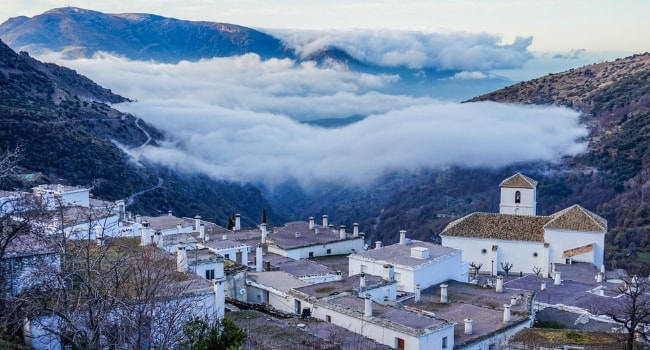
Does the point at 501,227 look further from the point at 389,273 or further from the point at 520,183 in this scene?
the point at 389,273

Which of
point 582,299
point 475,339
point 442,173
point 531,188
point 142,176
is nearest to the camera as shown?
point 475,339

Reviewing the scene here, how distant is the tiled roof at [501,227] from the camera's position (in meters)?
41.0

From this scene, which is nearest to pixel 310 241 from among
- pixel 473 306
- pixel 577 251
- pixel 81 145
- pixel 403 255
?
pixel 403 255

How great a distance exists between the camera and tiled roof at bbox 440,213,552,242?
1613 inches

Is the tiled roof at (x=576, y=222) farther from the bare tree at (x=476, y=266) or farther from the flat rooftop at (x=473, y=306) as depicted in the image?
the flat rooftop at (x=473, y=306)

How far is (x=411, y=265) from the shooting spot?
29.5 m

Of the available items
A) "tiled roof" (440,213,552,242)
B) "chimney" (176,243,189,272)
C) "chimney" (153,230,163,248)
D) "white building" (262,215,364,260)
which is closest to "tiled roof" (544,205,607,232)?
"tiled roof" (440,213,552,242)

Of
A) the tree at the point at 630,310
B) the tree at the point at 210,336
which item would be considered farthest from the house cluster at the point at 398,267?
the tree at the point at 210,336

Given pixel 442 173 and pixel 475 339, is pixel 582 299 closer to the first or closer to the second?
pixel 475 339

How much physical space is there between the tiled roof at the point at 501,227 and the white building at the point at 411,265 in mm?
8059

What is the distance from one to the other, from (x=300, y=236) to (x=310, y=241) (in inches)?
45.3

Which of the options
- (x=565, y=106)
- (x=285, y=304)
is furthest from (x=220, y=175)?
(x=285, y=304)

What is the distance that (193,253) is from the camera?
24141mm

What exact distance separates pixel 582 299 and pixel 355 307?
1081 centimetres
